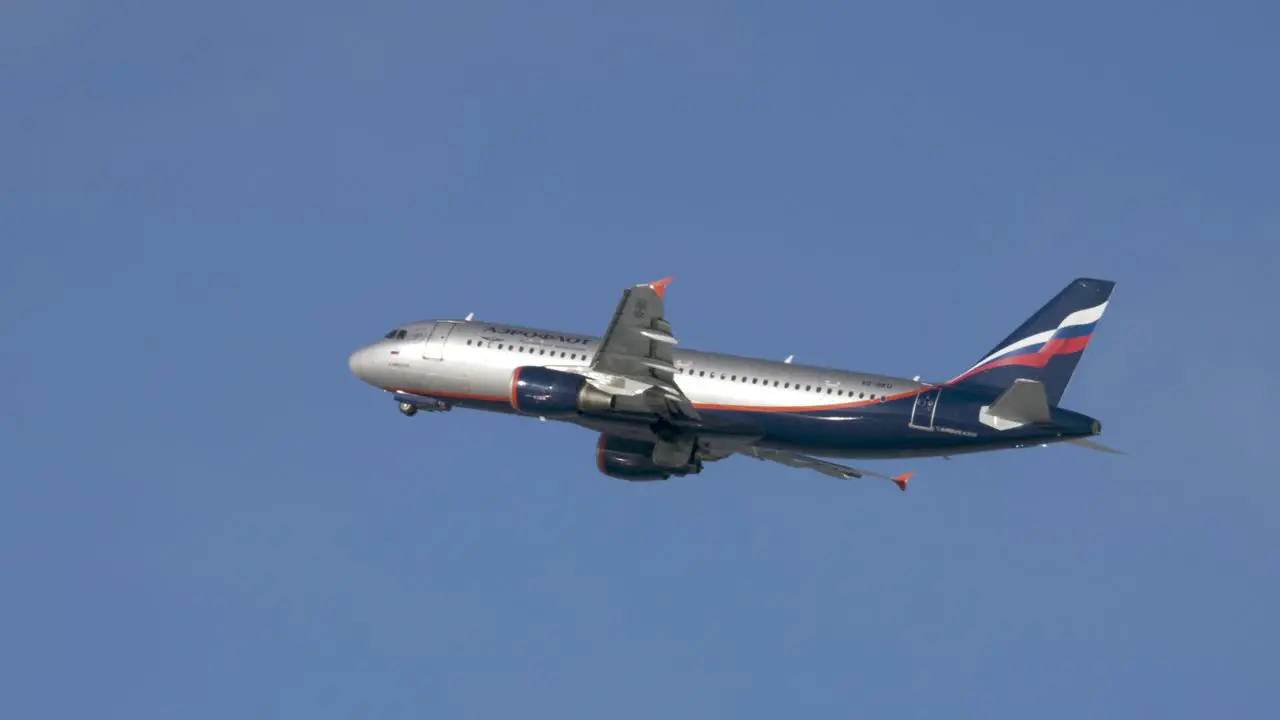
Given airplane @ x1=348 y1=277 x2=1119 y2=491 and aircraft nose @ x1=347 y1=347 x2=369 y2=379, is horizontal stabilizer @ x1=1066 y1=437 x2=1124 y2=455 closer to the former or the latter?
airplane @ x1=348 y1=277 x2=1119 y2=491

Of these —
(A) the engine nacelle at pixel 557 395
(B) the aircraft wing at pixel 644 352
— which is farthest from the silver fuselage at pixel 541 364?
(A) the engine nacelle at pixel 557 395

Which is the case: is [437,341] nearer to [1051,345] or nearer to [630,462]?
[630,462]

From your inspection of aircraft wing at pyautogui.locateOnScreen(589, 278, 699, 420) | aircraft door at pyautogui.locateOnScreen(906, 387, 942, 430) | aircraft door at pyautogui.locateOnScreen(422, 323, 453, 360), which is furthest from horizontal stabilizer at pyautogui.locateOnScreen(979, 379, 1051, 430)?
aircraft door at pyautogui.locateOnScreen(422, 323, 453, 360)

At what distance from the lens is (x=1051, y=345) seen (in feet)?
191

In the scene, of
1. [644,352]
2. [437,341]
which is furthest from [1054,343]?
[437,341]

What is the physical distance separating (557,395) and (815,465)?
12.3 m

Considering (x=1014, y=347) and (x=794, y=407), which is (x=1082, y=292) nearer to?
(x=1014, y=347)

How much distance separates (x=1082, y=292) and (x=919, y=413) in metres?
7.11

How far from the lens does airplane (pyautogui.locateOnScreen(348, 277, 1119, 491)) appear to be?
5556 centimetres

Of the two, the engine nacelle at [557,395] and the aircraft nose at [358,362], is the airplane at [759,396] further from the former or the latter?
the aircraft nose at [358,362]

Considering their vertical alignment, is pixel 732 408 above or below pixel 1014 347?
below

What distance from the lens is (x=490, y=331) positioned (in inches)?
2564

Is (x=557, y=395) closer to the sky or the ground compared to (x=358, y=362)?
closer to the ground

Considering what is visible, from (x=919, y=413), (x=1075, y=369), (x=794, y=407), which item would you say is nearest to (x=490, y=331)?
(x=794, y=407)
